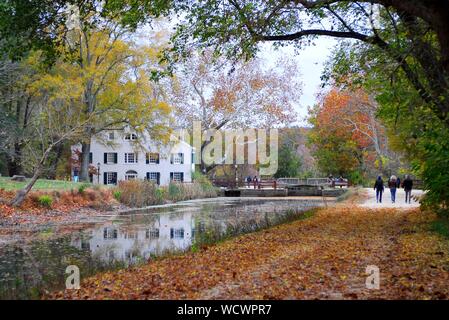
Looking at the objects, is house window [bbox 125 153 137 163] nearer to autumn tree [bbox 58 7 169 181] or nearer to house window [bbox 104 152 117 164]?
house window [bbox 104 152 117 164]

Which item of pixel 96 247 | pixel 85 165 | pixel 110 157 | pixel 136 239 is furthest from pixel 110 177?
pixel 96 247

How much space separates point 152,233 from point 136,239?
178 cm

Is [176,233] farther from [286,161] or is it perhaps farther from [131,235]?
[286,161]

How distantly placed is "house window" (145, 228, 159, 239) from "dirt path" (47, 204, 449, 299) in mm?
5368

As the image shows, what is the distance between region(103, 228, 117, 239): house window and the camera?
1812 cm

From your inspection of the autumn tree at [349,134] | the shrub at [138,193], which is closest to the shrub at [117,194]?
the shrub at [138,193]

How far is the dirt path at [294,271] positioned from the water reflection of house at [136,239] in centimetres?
250

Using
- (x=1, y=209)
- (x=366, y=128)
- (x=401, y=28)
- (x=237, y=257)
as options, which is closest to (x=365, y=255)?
(x=237, y=257)

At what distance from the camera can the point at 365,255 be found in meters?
10.1

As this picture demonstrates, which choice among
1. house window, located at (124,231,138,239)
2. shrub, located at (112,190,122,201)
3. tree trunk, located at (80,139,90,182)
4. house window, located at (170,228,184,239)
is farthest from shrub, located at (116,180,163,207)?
house window, located at (124,231,138,239)

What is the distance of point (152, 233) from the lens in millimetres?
19172
